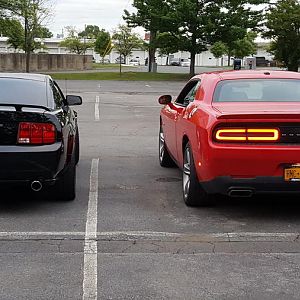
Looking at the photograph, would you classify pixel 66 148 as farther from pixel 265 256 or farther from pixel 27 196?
pixel 265 256

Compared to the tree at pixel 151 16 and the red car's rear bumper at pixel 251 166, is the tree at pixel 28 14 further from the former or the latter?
the red car's rear bumper at pixel 251 166

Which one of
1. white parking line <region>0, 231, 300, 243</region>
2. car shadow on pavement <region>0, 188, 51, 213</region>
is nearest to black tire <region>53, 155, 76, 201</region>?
car shadow on pavement <region>0, 188, 51, 213</region>

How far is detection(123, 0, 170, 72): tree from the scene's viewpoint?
4050cm

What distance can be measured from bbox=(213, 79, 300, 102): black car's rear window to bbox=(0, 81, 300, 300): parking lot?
3.90ft

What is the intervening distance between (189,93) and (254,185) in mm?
2314

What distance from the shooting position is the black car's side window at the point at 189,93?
23.4 ft

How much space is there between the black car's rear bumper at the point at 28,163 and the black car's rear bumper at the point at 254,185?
1.62 m

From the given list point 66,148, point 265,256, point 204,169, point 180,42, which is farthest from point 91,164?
point 180,42

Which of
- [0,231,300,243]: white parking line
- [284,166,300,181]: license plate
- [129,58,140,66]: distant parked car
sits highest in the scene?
[284,166,300,181]: license plate

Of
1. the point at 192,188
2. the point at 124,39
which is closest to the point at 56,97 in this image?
the point at 192,188

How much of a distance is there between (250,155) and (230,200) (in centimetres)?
138

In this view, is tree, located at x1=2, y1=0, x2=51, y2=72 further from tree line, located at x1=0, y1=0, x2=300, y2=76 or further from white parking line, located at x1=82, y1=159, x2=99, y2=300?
white parking line, located at x1=82, y1=159, x2=99, y2=300

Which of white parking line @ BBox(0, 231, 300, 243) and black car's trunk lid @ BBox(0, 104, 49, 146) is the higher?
black car's trunk lid @ BBox(0, 104, 49, 146)

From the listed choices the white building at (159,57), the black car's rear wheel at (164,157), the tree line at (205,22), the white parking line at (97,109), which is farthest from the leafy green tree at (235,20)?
the white building at (159,57)
